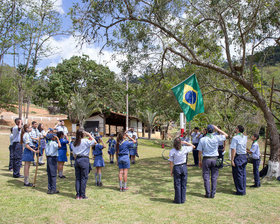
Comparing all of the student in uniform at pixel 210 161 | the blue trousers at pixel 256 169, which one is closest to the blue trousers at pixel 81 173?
the student in uniform at pixel 210 161

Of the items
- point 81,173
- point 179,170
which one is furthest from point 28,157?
point 179,170

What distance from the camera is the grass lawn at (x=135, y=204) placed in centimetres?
560

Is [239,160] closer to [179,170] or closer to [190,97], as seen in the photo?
[179,170]

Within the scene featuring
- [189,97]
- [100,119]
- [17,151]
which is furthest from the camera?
[100,119]

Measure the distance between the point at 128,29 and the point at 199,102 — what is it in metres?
4.38

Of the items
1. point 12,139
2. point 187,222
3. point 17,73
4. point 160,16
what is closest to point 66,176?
point 12,139

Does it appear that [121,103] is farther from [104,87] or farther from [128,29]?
[128,29]

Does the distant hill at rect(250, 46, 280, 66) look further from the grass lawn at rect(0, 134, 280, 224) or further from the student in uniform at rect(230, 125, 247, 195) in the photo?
the grass lawn at rect(0, 134, 280, 224)

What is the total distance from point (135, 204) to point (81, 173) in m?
1.56

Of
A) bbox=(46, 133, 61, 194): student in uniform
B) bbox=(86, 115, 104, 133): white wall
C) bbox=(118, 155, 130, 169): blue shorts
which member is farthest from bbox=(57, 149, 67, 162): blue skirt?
bbox=(86, 115, 104, 133): white wall

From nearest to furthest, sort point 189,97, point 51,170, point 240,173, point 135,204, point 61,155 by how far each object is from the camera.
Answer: point 135,204 < point 51,170 < point 240,173 < point 189,97 < point 61,155

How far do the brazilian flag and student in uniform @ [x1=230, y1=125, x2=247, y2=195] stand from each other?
153cm

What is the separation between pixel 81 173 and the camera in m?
6.86

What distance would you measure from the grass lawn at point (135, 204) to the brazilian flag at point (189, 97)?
94.7 inches
